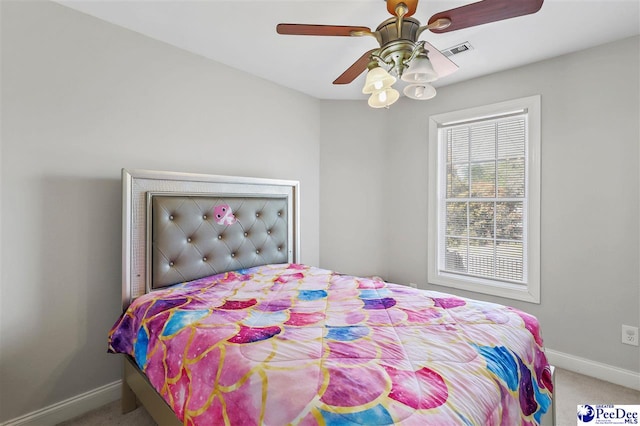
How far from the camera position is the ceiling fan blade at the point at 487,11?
115 centimetres

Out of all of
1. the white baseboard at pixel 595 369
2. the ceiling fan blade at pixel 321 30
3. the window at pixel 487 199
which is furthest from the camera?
the window at pixel 487 199

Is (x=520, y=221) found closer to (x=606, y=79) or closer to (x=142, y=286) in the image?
(x=606, y=79)

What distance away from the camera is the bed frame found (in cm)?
174

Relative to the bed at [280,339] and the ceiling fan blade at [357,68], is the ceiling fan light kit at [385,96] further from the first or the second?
the bed at [280,339]

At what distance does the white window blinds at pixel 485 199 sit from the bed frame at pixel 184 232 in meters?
1.67

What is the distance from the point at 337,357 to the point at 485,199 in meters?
2.38

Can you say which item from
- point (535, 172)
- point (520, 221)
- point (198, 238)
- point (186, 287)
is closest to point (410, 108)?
point (535, 172)

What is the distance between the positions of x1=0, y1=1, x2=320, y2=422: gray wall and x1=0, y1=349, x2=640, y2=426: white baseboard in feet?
0.13

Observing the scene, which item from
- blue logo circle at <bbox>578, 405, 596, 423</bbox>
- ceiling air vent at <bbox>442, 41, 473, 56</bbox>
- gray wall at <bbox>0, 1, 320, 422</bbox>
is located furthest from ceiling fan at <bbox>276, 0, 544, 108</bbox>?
blue logo circle at <bbox>578, 405, 596, 423</bbox>

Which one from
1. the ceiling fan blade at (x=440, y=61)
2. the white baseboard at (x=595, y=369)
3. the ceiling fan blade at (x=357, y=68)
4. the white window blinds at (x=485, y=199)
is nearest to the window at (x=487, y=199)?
the white window blinds at (x=485, y=199)

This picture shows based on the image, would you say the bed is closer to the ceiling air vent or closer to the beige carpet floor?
the beige carpet floor

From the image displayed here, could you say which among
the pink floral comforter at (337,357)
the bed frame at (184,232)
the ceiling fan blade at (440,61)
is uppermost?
the ceiling fan blade at (440,61)

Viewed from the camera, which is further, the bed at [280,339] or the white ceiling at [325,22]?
the white ceiling at [325,22]

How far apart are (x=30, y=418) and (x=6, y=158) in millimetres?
1371
